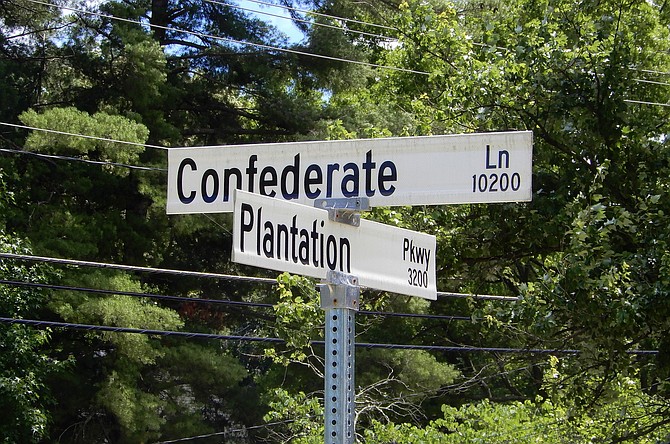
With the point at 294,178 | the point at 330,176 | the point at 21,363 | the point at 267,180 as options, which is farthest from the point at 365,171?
the point at 21,363

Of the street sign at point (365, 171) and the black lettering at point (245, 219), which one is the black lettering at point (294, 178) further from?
the black lettering at point (245, 219)

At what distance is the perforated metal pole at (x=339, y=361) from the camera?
3.27m

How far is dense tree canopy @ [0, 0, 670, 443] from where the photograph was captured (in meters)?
8.30

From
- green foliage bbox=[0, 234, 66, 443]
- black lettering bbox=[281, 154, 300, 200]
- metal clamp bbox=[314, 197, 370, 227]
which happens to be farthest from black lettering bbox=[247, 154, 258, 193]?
green foliage bbox=[0, 234, 66, 443]

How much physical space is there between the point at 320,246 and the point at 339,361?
0.43 meters

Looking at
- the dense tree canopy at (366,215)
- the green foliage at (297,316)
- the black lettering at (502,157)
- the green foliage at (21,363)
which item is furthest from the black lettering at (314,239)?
the green foliage at (21,363)

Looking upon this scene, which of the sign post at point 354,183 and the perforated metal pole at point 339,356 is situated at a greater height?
the sign post at point 354,183

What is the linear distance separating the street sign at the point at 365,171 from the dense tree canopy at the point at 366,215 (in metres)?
3.52

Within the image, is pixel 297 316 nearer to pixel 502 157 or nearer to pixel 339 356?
pixel 502 157

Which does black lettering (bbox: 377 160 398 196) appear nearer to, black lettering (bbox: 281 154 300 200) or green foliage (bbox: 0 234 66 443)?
black lettering (bbox: 281 154 300 200)

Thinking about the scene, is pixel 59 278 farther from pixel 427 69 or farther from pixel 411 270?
pixel 411 270

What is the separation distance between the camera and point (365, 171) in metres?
3.71

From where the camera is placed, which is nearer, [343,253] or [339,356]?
[339,356]

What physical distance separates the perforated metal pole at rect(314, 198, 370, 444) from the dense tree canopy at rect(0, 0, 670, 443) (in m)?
3.99
